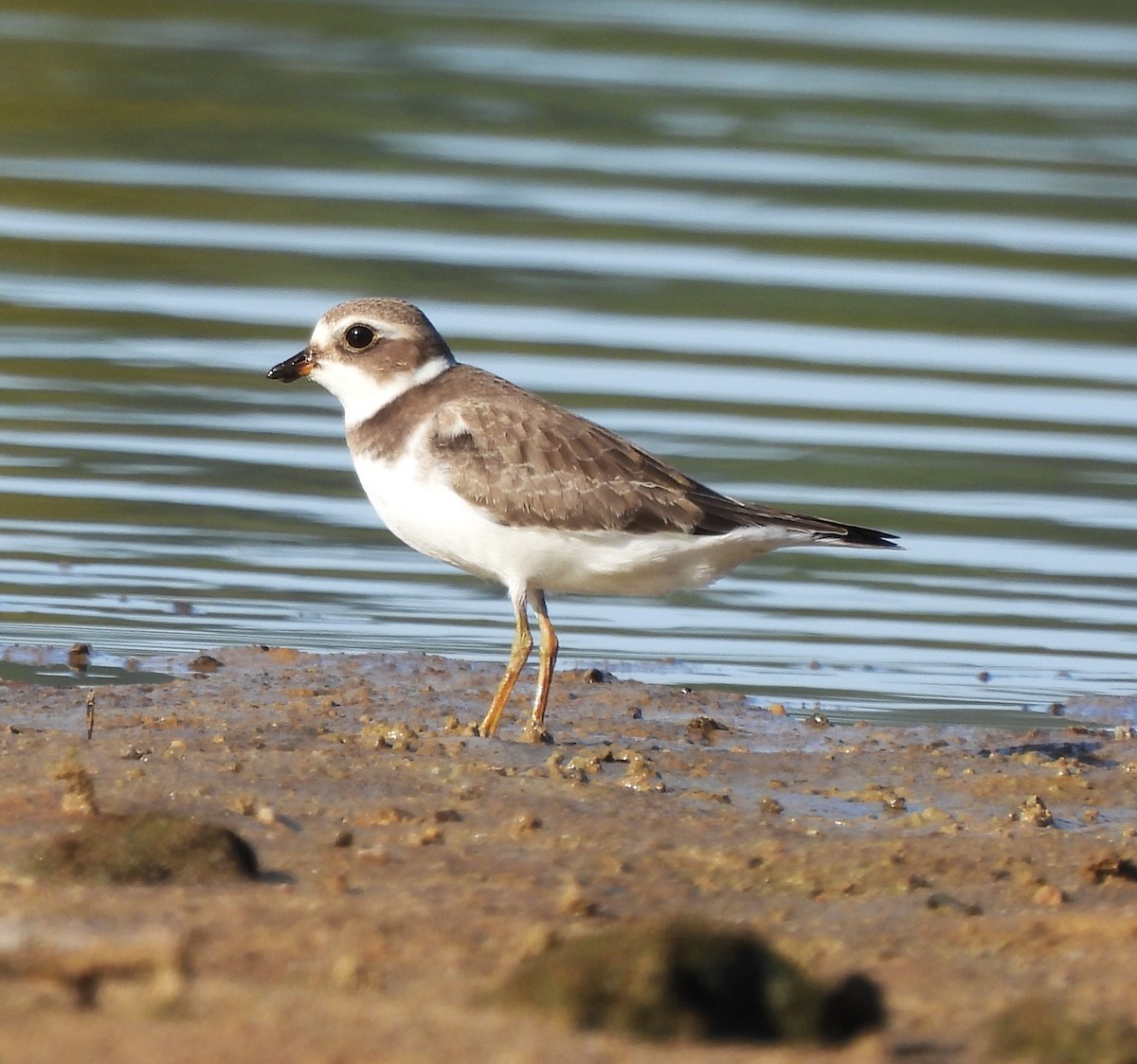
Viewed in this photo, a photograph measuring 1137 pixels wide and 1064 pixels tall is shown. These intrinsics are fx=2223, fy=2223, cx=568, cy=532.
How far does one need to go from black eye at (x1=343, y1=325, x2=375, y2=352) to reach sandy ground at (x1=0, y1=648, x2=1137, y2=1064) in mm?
1298

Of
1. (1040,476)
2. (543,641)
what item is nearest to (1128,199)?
(1040,476)

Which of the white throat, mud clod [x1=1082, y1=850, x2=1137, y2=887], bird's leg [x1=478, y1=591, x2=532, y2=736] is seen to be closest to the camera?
mud clod [x1=1082, y1=850, x2=1137, y2=887]

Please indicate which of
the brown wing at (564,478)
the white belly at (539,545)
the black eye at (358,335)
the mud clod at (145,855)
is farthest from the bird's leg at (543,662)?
the mud clod at (145,855)

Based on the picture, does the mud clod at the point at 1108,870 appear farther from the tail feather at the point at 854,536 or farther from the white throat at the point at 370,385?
the white throat at the point at 370,385

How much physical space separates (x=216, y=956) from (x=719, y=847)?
6.31 feet

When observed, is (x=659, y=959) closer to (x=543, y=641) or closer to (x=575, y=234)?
(x=543, y=641)

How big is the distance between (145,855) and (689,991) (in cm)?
160

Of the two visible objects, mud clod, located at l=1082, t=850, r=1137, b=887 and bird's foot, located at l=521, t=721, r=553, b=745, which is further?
bird's foot, located at l=521, t=721, r=553, b=745

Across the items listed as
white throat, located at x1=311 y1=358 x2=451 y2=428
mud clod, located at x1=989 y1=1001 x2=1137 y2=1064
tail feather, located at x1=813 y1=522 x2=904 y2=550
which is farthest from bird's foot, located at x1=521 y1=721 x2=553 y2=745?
mud clod, located at x1=989 y1=1001 x2=1137 y2=1064

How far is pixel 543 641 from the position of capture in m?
8.09

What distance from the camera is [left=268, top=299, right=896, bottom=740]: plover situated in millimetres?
7836

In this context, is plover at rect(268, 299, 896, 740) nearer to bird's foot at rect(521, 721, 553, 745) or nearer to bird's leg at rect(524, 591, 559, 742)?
bird's leg at rect(524, 591, 559, 742)

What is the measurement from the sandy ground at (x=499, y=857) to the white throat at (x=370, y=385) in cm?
105

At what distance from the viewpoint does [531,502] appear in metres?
7.85
